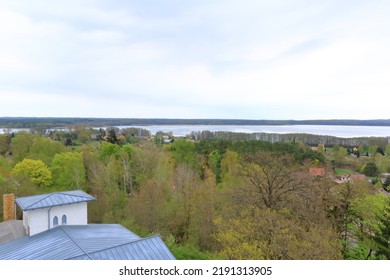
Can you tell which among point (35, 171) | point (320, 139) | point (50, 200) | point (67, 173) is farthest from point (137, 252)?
point (320, 139)

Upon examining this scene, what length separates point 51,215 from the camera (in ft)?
27.1

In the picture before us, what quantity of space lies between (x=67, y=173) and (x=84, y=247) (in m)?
14.3

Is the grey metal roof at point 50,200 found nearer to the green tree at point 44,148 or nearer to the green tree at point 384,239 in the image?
the green tree at point 384,239

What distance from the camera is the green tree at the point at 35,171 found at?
17.5 metres

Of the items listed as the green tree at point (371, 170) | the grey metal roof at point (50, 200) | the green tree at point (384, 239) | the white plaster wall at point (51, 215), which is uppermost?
the grey metal roof at point (50, 200)

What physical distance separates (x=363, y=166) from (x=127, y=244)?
112 feet

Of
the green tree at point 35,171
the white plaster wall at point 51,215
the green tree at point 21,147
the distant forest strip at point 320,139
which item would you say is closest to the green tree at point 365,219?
the white plaster wall at point 51,215

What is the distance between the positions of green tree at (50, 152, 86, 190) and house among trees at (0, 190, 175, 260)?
7768 mm

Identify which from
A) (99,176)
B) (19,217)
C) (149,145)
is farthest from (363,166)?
(19,217)

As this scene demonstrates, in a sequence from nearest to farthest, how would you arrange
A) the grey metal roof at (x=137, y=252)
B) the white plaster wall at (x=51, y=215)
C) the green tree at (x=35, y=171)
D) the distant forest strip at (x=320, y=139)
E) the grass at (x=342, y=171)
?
the grey metal roof at (x=137, y=252) → the white plaster wall at (x=51, y=215) → the green tree at (x=35, y=171) → the grass at (x=342, y=171) → the distant forest strip at (x=320, y=139)

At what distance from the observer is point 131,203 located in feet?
46.8

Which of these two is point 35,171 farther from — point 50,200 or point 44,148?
point 50,200

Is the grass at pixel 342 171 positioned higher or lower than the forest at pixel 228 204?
lower

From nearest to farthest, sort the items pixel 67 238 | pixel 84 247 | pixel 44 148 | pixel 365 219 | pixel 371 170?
pixel 84 247 < pixel 67 238 < pixel 365 219 < pixel 44 148 < pixel 371 170
